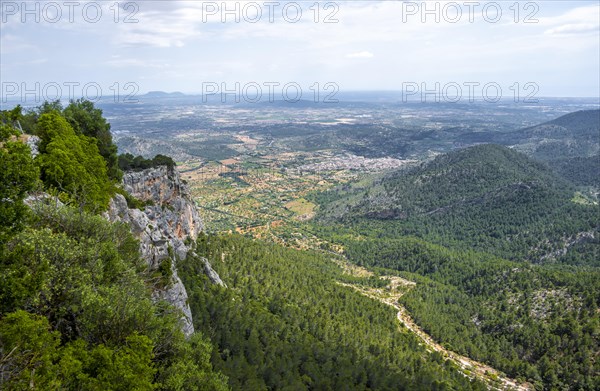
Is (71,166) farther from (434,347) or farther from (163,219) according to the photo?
(434,347)

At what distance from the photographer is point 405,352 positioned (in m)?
76.1

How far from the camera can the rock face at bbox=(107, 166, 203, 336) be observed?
41719 mm

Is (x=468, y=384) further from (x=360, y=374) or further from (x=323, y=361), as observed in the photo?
(x=323, y=361)

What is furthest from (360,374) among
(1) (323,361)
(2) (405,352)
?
(2) (405,352)

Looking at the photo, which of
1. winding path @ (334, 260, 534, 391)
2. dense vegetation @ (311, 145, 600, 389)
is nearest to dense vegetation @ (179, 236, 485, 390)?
winding path @ (334, 260, 534, 391)

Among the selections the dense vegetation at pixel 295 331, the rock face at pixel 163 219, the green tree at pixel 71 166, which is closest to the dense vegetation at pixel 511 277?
the dense vegetation at pixel 295 331

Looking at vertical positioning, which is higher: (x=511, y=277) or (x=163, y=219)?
(x=163, y=219)

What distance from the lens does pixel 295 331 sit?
216ft

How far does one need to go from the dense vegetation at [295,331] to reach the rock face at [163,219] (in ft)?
18.4

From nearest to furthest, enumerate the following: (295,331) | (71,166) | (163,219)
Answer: (71,166), (295,331), (163,219)

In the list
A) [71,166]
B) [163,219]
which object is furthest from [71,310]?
[163,219]

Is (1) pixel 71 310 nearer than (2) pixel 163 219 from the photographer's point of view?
Yes

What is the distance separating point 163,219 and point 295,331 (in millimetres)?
33082

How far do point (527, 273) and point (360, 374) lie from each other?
81.1 metres
